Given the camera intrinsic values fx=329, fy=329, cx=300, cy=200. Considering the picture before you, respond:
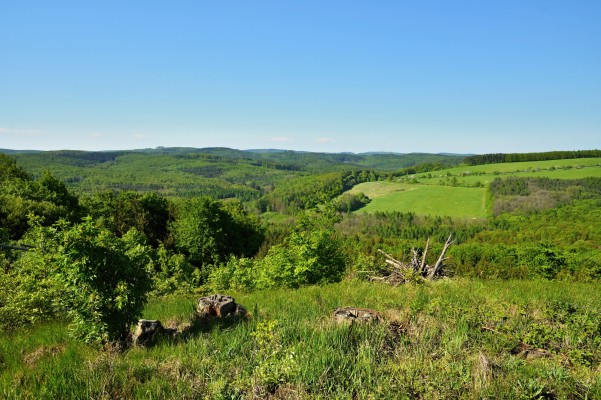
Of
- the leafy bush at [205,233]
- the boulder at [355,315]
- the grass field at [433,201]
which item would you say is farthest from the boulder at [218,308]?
the grass field at [433,201]

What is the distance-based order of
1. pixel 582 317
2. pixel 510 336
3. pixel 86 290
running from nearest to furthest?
pixel 86 290
pixel 510 336
pixel 582 317

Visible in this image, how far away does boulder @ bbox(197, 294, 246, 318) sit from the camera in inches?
330

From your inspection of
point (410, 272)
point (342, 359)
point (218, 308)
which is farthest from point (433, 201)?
point (342, 359)

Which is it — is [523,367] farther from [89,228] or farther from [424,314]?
[89,228]

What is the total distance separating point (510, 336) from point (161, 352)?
6.91 meters

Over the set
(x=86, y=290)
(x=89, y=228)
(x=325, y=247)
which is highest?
(x=89, y=228)

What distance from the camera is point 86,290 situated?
20.2 ft

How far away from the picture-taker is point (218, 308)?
8.38 metres

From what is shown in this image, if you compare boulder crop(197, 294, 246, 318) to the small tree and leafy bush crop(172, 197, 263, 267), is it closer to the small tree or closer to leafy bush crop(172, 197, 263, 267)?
the small tree

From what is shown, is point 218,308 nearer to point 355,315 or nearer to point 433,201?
point 355,315

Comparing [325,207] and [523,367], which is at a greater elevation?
[325,207]

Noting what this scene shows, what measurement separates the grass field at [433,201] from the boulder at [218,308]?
130746 millimetres

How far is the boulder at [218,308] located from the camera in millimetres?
8391

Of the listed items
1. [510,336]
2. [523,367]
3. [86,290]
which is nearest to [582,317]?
[510,336]
